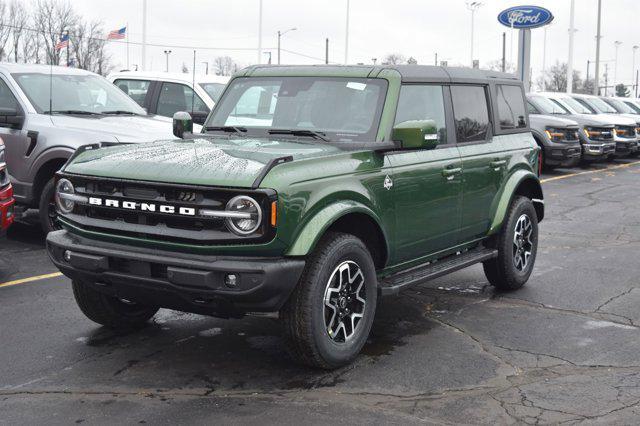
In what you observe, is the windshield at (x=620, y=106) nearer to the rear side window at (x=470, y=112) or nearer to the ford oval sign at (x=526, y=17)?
the ford oval sign at (x=526, y=17)

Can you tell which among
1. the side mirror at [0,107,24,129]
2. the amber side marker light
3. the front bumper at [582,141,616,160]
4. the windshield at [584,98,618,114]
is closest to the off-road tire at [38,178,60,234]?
the side mirror at [0,107,24,129]

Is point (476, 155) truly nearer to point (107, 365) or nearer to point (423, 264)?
point (423, 264)

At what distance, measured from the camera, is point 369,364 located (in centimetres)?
535

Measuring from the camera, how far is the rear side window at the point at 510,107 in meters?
7.39

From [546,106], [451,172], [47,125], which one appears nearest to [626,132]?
[546,106]

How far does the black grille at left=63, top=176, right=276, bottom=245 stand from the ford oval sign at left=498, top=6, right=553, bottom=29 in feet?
102

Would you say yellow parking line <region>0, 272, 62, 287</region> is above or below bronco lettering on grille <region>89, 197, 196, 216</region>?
below

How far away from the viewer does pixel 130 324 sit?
608 cm

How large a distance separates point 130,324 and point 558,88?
9443 centimetres

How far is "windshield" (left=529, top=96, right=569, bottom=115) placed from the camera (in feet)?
70.8

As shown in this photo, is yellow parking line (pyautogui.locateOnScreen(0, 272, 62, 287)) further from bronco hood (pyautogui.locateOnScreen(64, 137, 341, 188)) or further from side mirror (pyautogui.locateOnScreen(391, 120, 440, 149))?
side mirror (pyautogui.locateOnScreen(391, 120, 440, 149))

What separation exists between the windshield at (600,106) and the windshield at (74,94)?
18.2 meters

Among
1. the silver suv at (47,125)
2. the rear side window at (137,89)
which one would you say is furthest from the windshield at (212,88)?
the silver suv at (47,125)

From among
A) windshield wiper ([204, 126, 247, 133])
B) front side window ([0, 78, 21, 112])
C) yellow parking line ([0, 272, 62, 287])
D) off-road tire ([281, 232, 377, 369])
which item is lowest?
yellow parking line ([0, 272, 62, 287])
